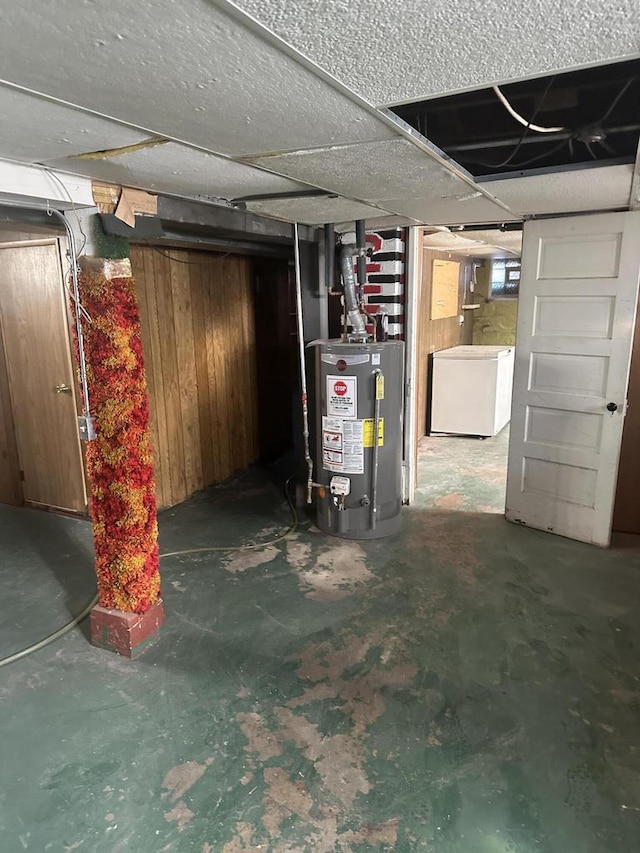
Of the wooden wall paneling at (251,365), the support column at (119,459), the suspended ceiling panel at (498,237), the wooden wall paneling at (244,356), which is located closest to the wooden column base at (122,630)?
the support column at (119,459)

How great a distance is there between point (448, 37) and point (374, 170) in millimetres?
1021

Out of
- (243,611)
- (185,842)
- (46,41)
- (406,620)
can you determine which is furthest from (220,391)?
(46,41)

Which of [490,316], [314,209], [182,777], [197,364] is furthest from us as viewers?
→ [490,316]

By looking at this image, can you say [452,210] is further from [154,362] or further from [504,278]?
[504,278]

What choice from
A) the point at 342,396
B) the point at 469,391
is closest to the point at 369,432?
the point at 342,396

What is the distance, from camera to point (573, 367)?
130 inches

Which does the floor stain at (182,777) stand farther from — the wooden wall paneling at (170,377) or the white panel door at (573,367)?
the white panel door at (573,367)

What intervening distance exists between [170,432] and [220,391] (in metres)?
0.69

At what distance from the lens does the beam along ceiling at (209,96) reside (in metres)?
0.87

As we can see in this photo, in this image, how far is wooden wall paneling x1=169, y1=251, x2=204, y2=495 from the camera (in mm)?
4035

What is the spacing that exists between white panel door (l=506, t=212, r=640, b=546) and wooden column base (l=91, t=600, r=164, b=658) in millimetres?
2423

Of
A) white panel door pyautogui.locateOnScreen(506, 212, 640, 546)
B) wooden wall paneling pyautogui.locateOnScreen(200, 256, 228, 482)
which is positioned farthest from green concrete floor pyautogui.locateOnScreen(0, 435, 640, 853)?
wooden wall paneling pyautogui.locateOnScreen(200, 256, 228, 482)

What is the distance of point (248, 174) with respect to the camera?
6.58ft

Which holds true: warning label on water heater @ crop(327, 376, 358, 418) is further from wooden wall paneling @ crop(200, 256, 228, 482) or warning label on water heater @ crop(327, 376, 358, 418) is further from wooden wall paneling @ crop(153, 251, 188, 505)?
wooden wall paneling @ crop(200, 256, 228, 482)
